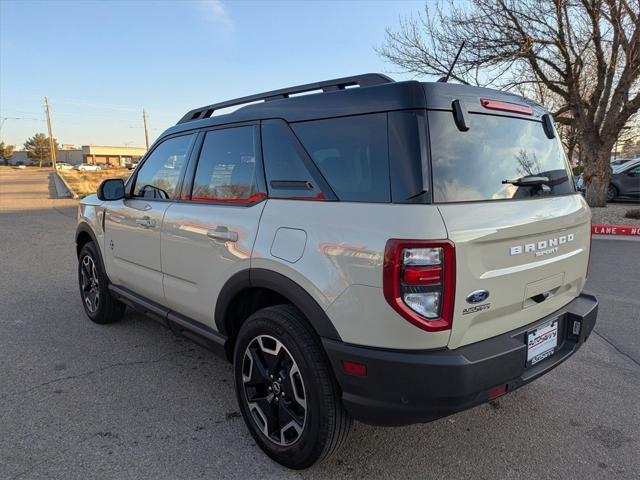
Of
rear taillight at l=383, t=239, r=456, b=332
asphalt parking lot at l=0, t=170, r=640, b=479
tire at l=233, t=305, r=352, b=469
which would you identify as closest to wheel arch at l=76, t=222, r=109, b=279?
asphalt parking lot at l=0, t=170, r=640, b=479

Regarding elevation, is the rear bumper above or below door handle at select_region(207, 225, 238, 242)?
below

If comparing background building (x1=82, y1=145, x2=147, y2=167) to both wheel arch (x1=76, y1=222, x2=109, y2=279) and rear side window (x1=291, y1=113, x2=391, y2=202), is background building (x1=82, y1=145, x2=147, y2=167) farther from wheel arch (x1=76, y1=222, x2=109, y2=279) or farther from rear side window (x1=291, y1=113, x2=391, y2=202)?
rear side window (x1=291, y1=113, x2=391, y2=202)

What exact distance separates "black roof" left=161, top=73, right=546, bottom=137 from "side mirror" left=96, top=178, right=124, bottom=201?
4.77 ft

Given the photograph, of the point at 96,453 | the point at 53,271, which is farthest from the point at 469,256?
the point at 53,271

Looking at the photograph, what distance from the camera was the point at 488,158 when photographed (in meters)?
2.30

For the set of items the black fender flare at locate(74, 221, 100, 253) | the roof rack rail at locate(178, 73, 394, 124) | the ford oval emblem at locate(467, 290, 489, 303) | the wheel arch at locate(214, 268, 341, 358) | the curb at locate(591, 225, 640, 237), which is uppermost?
the roof rack rail at locate(178, 73, 394, 124)

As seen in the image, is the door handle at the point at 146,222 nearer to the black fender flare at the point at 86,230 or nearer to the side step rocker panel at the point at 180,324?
the side step rocker panel at the point at 180,324

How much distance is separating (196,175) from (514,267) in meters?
2.13

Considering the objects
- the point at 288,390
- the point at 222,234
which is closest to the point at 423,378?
the point at 288,390

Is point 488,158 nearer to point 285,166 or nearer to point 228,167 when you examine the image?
point 285,166

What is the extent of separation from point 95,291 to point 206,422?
2385 millimetres

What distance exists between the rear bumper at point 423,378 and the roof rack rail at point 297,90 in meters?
1.32

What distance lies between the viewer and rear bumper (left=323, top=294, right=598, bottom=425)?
1.96 metres

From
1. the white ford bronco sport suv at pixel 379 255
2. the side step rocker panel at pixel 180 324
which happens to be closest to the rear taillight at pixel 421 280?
the white ford bronco sport suv at pixel 379 255
